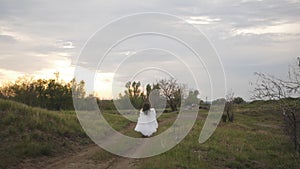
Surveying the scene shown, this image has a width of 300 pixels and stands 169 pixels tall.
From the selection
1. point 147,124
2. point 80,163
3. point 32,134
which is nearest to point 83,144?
point 32,134

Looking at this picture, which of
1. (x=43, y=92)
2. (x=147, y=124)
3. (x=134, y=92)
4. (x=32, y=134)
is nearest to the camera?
(x=32, y=134)

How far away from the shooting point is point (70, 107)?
178 ft

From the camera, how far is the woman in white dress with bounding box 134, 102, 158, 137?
19422 millimetres

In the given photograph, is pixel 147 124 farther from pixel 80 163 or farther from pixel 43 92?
pixel 43 92

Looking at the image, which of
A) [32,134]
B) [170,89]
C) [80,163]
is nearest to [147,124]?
[32,134]

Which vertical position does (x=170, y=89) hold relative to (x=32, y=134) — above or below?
above

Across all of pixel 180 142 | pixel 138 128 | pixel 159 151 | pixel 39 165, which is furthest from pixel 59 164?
pixel 138 128

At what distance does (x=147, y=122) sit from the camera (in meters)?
19.6

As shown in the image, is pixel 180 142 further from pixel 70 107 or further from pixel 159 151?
pixel 70 107

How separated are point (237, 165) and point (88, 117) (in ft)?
50.5

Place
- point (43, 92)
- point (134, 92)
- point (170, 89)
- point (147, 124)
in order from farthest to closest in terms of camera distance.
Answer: point (43, 92) < point (170, 89) < point (134, 92) < point (147, 124)

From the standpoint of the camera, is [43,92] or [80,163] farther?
[43,92]

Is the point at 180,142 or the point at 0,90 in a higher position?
the point at 0,90

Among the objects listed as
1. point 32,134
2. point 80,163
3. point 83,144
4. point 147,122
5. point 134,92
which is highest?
point 134,92
